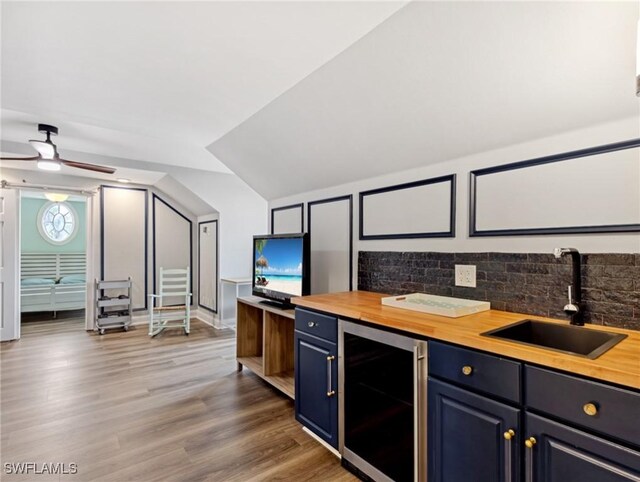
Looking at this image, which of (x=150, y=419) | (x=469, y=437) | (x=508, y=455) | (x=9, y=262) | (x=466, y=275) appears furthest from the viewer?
(x=9, y=262)

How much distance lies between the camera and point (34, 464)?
6.20 feet

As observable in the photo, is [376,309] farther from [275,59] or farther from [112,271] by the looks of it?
[112,271]

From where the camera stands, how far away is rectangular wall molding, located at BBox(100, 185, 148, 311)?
16.6 feet

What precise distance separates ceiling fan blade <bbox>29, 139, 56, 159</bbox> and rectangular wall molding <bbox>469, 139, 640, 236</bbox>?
12.2 feet

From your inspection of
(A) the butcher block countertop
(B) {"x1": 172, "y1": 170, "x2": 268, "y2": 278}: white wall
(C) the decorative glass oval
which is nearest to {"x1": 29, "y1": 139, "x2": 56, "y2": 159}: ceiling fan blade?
(B) {"x1": 172, "y1": 170, "x2": 268, "y2": 278}: white wall

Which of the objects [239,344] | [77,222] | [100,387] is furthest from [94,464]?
[77,222]

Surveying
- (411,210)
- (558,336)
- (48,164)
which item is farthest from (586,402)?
(48,164)

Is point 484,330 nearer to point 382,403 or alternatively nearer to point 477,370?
point 477,370

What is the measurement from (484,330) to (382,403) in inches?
26.7

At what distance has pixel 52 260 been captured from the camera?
21.9 ft

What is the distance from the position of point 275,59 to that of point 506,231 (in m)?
1.57

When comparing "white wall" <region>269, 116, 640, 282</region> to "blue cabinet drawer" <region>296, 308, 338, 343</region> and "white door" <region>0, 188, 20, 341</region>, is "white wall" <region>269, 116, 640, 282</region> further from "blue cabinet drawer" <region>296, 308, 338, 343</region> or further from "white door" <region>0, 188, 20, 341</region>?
"white door" <region>0, 188, 20, 341</region>

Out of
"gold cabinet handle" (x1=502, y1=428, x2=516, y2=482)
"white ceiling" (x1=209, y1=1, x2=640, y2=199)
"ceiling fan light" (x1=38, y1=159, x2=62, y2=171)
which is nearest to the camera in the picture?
"gold cabinet handle" (x1=502, y1=428, x2=516, y2=482)

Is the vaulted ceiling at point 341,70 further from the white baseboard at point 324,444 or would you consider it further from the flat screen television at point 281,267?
the white baseboard at point 324,444
